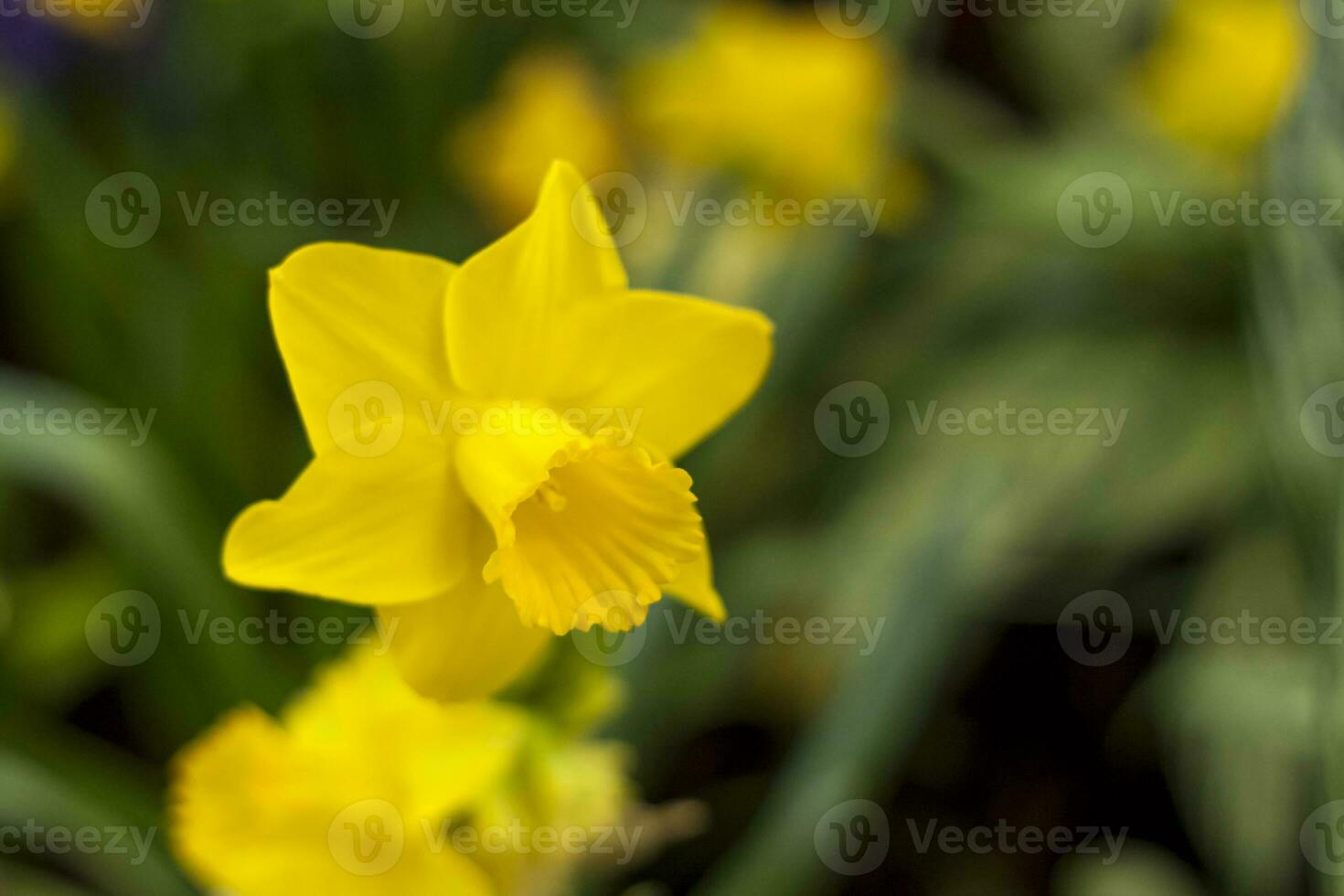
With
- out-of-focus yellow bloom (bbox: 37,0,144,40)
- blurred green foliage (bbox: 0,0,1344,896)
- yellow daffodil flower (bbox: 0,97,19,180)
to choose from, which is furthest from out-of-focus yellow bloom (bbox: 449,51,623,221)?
yellow daffodil flower (bbox: 0,97,19,180)

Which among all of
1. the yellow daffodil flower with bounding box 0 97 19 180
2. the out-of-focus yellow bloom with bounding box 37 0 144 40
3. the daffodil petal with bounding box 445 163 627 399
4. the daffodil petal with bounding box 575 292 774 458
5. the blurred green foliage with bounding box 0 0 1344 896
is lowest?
the blurred green foliage with bounding box 0 0 1344 896

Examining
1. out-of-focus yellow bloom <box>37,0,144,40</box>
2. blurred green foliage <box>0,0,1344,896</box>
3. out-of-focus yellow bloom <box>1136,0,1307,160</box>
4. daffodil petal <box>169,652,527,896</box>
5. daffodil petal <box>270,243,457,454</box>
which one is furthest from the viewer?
out-of-focus yellow bloom <box>1136,0,1307,160</box>

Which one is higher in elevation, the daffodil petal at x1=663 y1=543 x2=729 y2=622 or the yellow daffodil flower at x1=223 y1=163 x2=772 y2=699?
the yellow daffodil flower at x1=223 y1=163 x2=772 y2=699

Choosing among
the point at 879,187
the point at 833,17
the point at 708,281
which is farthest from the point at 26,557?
the point at 833,17

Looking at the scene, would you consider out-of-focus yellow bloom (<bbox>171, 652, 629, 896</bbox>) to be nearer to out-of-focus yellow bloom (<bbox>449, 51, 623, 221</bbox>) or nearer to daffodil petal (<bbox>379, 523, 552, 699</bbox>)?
daffodil petal (<bbox>379, 523, 552, 699</bbox>)

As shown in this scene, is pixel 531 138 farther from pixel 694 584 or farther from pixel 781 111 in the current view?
pixel 694 584

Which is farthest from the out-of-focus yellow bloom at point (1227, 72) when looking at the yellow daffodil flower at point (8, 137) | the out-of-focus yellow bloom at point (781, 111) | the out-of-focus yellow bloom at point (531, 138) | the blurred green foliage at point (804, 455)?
the yellow daffodil flower at point (8, 137)

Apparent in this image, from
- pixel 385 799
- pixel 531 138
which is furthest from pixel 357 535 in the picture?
pixel 531 138
